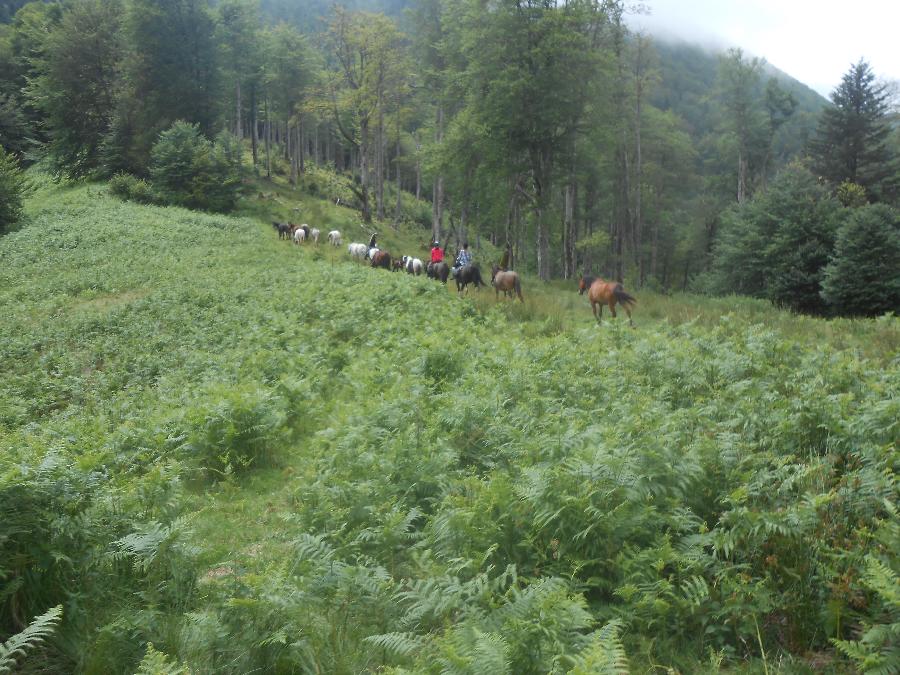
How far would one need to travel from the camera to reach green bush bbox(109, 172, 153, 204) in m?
38.7

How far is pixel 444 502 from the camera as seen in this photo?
5227mm

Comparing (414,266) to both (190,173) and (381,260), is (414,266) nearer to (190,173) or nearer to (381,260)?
(381,260)

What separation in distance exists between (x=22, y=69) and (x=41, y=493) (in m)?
73.0

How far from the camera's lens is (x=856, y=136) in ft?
125

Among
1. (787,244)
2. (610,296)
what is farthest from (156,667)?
(787,244)

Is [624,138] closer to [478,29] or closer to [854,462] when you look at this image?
[478,29]

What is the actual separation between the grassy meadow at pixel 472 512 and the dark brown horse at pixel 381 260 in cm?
1511

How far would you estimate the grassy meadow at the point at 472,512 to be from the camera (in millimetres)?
3711

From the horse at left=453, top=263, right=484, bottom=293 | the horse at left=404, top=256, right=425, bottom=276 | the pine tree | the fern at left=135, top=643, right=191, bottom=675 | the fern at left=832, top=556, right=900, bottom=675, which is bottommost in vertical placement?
the horse at left=404, top=256, right=425, bottom=276

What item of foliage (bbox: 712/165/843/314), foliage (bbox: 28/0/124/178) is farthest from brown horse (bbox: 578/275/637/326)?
foliage (bbox: 28/0/124/178)

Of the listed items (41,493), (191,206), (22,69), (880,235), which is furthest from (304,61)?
(41,493)

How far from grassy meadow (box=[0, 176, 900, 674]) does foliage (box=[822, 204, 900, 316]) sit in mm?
13711

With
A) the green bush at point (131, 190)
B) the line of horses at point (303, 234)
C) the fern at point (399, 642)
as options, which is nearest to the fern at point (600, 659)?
the fern at point (399, 642)

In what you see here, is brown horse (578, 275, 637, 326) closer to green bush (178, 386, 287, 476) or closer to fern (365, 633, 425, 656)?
green bush (178, 386, 287, 476)
